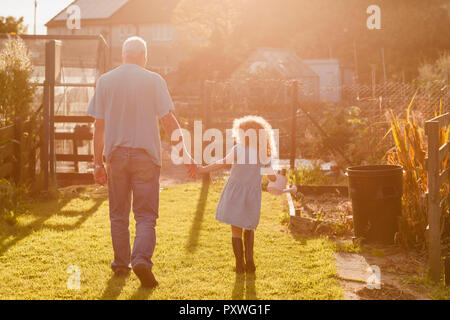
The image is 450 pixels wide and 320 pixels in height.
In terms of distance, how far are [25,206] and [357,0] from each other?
42375 mm

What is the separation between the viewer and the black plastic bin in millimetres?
6180

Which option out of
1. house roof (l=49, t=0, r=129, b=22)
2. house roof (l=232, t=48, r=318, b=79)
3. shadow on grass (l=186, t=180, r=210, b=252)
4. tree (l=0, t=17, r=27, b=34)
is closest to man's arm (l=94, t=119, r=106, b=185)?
shadow on grass (l=186, t=180, r=210, b=252)

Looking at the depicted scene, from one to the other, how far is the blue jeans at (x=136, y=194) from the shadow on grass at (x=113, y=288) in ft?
0.81

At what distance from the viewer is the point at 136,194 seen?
4.73 metres

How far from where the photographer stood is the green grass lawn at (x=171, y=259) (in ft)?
15.1

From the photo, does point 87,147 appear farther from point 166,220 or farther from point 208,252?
point 208,252

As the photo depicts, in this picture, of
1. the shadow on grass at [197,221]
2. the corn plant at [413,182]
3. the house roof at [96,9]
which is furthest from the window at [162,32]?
the corn plant at [413,182]

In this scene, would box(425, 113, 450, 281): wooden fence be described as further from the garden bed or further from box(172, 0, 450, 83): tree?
box(172, 0, 450, 83): tree

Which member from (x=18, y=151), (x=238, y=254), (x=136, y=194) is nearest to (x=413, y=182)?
(x=238, y=254)

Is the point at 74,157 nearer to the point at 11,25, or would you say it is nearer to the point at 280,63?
the point at 280,63

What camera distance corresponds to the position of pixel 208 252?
606 cm

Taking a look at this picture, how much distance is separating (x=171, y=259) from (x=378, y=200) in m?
2.44

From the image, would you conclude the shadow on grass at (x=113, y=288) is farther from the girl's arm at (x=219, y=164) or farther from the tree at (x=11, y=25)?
the tree at (x=11, y=25)

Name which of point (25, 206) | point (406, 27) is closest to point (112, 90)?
point (25, 206)
